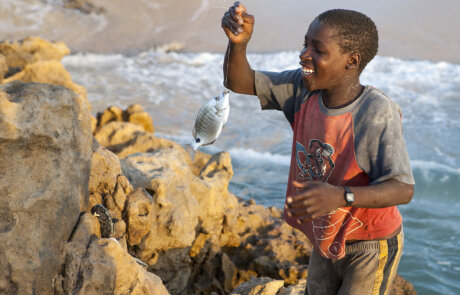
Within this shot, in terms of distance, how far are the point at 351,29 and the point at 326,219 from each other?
96 centimetres

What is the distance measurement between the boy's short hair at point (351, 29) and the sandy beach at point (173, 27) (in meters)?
13.7

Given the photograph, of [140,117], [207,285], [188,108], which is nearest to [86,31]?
[188,108]

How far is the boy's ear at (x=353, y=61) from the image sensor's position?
8.10 feet

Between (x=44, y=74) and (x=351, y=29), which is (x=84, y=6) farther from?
(x=351, y=29)

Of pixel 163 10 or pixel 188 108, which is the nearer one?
pixel 188 108

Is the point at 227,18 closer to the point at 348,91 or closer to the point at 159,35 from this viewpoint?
the point at 348,91

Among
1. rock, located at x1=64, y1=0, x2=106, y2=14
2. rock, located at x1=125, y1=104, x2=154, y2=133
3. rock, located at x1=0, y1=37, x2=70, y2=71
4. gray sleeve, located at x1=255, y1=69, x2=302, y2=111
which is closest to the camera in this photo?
gray sleeve, located at x1=255, y1=69, x2=302, y2=111

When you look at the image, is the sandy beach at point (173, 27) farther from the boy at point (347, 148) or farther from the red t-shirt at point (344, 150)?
the boy at point (347, 148)

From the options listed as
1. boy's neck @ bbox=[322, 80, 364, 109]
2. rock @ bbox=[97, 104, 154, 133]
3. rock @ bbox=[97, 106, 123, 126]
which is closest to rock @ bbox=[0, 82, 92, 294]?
boy's neck @ bbox=[322, 80, 364, 109]

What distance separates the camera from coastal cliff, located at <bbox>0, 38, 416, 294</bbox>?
2.38 meters

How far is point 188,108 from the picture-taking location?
11391mm

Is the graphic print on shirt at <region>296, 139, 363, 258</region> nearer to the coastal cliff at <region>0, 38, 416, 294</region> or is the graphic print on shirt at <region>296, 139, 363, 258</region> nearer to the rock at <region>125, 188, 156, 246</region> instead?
the coastal cliff at <region>0, 38, 416, 294</region>

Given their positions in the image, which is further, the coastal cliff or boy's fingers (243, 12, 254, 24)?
boy's fingers (243, 12, 254, 24)

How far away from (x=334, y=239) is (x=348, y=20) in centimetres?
110
